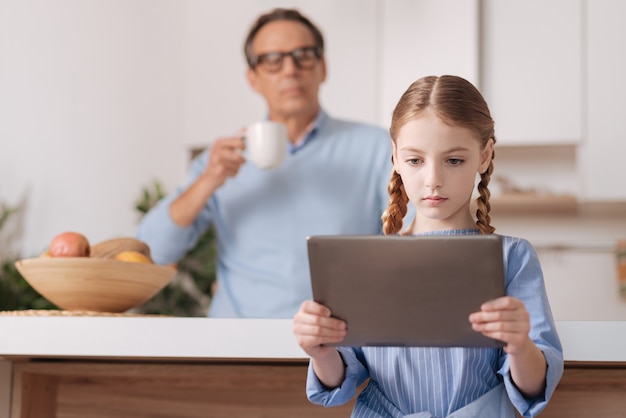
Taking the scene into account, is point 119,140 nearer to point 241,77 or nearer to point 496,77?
point 241,77

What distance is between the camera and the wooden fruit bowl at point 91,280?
4.72ft

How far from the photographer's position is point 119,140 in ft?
11.1

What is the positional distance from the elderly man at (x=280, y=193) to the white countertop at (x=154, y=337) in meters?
0.75

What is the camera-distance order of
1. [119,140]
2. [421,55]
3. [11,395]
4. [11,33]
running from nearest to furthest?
[11,395] → [11,33] → [421,55] → [119,140]

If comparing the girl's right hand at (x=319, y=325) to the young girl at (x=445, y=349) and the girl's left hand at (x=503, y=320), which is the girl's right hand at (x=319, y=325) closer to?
the young girl at (x=445, y=349)

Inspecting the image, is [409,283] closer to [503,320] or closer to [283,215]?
[503,320]

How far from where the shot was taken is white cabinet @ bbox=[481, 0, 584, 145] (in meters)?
3.15

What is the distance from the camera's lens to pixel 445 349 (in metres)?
1.08

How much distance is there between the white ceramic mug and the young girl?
0.89m

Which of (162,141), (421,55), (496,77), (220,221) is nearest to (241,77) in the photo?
(162,141)

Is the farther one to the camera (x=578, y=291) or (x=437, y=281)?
(x=578, y=291)

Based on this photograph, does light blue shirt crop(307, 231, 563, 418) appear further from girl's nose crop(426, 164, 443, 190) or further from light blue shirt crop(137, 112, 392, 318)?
light blue shirt crop(137, 112, 392, 318)

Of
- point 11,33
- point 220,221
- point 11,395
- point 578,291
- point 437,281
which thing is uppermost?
point 11,33

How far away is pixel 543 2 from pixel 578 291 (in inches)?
42.2
